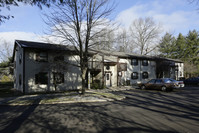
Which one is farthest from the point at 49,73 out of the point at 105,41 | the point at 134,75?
the point at 134,75

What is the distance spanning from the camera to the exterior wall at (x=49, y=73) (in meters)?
17.4

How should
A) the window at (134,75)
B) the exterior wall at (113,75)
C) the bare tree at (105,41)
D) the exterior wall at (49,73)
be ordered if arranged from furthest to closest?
the window at (134,75), the exterior wall at (113,75), the exterior wall at (49,73), the bare tree at (105,41)

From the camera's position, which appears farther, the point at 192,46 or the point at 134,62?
the point at 192,46

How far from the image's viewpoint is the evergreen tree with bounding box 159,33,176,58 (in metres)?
50.7

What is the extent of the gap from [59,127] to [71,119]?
1.13 m

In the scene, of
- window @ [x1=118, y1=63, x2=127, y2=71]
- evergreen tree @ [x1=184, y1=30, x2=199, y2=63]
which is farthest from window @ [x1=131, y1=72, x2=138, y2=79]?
evergreen tree @ [x1=184, y1=30, x2=199, y2=63]

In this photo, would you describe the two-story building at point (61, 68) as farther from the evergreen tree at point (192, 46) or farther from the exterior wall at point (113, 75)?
the evergreen tree at point (192, 46)

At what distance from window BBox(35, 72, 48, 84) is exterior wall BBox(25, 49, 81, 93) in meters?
0.34

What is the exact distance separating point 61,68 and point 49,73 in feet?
5.47

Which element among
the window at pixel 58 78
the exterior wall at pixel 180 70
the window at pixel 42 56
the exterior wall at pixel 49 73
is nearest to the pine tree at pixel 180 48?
the exterior wall at pixel 180 70

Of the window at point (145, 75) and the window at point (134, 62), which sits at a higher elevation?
the window at point (134, 62)

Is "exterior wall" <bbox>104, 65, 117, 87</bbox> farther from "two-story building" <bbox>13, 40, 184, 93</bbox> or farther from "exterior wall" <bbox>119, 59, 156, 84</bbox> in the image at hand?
"exterior wall" <bbox>119, 59, 156, 84</bbox>

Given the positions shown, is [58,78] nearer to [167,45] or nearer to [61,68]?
[61,68]

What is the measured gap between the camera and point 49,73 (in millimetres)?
18625
